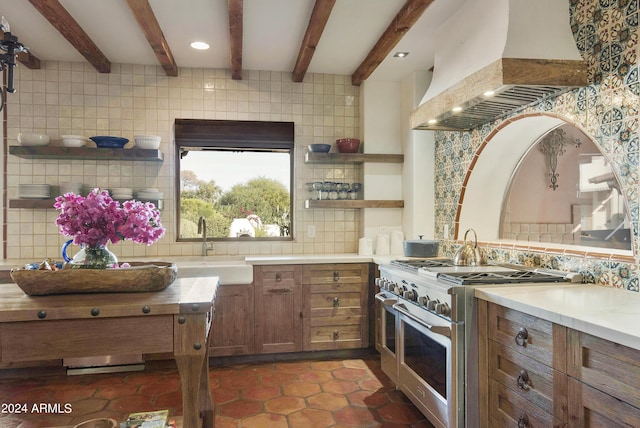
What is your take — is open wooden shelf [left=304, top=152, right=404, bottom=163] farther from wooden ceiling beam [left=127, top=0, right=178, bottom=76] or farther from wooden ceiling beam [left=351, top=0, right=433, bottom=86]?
wooden ceiling beam [left=127, top=0, right=178, bottom=76]

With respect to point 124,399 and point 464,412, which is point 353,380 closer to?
point 464,412

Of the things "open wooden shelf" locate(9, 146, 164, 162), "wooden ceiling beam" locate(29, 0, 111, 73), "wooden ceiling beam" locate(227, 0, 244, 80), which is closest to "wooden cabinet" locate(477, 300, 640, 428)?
"wooden ceiling beam" locate(227, 0, 244, 80)

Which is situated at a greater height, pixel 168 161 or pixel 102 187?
pixel 168 161

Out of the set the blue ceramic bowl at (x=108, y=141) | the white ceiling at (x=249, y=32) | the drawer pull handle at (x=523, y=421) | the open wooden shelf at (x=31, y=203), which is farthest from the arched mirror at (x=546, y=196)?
the open wooden shelf at (x=31, y=203)

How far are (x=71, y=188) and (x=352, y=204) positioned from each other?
2536 millimetres

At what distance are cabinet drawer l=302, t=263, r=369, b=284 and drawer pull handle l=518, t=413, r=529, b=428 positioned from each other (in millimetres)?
1942

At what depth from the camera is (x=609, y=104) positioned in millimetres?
2049

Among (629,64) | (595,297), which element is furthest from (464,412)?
(629,64)

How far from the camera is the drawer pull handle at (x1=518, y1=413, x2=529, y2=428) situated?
181 centimetres

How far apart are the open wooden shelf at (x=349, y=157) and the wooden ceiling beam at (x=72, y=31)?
1988 millimetres

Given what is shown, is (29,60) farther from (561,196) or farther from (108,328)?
(561,196)

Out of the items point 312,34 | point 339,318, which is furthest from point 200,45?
point 339,318

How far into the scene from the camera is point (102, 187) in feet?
12.9

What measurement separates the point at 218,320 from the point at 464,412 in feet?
6.77
